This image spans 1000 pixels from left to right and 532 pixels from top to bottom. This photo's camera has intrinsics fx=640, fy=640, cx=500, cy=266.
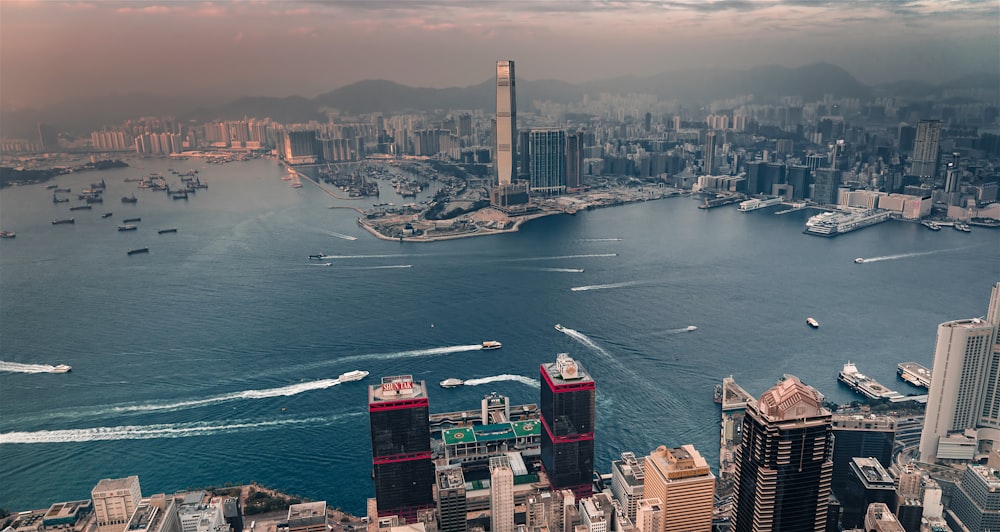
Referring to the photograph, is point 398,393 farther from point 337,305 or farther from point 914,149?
point 914,149

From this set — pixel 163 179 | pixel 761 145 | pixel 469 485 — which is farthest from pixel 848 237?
pixel 163 179

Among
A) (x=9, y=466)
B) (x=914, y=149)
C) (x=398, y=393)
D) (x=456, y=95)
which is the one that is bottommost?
(x=9, y=466)

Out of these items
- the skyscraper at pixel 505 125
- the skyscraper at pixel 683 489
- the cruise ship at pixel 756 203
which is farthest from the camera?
the cruise ship at pixel 756 203

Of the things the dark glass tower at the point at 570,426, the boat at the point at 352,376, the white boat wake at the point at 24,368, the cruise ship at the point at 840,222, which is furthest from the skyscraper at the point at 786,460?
the cruise ship at the point at 840,222

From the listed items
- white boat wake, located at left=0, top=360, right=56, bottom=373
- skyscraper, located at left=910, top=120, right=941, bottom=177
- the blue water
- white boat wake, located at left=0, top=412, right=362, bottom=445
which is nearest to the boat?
the blue water

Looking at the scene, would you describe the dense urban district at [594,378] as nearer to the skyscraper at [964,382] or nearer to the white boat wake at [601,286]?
the skyscraper at [964,382]

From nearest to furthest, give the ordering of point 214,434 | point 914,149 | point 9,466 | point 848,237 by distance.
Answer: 1. point 9,466
2. point 214,434
3. point 848,237
4. point 914,149
